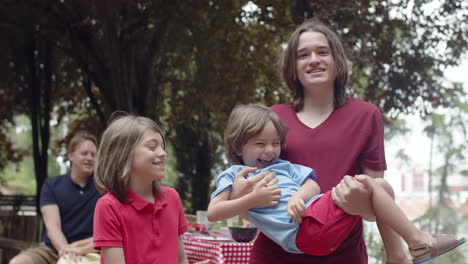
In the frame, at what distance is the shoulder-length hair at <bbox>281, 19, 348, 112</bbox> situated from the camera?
1943mm

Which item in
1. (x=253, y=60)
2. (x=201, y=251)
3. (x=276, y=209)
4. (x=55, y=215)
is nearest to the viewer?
(x=276, y=209)

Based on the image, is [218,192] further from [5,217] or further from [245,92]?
[5,217]

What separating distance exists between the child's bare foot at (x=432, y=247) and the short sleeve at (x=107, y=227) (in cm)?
94

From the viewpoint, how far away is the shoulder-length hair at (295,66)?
6.38 ft

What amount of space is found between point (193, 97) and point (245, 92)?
3.02 ft

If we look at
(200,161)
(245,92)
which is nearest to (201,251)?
(245,92)

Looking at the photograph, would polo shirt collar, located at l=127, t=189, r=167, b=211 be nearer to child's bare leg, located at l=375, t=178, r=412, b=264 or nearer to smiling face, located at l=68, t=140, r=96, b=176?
child's bare leg, located at l=375, t=178, r=412, b=264

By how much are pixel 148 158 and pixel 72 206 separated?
1.99m

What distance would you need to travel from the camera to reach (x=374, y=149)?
1815mm

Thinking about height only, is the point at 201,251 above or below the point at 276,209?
below

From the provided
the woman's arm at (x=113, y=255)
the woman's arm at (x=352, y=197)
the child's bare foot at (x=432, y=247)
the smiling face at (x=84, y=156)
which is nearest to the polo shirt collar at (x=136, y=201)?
the woman's arm at (x=113, y=255)

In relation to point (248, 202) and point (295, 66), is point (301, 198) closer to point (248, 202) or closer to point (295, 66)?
point (248, 202)

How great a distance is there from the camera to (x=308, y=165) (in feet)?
6.09

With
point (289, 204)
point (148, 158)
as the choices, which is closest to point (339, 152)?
point (289, 204)
